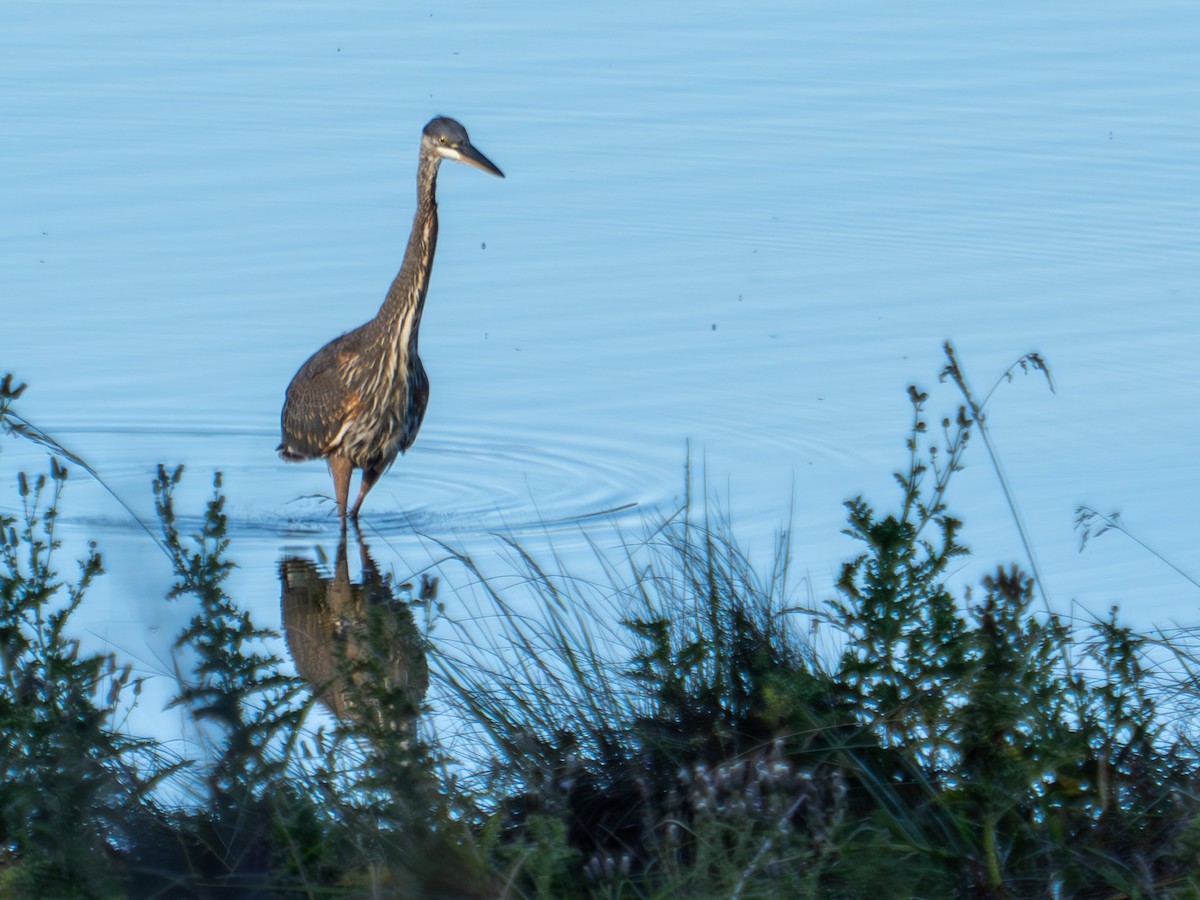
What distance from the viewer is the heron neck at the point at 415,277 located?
8.41m

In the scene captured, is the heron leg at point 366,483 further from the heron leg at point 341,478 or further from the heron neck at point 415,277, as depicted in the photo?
the heron neck at point 415,277

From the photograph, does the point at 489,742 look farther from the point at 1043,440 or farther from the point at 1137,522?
the point at 1043,440

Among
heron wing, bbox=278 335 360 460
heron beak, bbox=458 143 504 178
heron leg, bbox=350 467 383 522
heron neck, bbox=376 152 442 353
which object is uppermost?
heron beak, bbox=458 143 504 178

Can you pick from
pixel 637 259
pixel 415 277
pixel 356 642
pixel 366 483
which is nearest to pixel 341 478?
pixel 366 483

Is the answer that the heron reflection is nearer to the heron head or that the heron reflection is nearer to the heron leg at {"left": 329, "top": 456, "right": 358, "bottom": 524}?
the heron leg at {"left": 329, "top": 456, "right": 358, "bottom": 524}

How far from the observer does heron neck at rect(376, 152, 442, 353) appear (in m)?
8.41

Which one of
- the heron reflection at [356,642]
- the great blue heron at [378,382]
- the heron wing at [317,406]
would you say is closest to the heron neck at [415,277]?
the great blue heron at [378,382]

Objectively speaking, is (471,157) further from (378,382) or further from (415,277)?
(378,382)

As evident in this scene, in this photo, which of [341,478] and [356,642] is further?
[341,478]

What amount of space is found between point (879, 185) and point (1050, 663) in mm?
8720

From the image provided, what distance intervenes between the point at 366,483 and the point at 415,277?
85cm

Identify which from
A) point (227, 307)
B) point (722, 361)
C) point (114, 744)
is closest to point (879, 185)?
point (722, 361)

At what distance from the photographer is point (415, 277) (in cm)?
845

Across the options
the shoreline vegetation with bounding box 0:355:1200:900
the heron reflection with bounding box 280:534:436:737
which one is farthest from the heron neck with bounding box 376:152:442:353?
the shoreline vegetation with bounding box 0:355:1200:900
